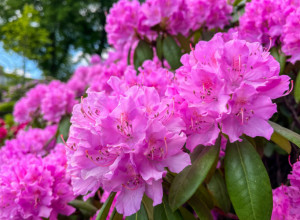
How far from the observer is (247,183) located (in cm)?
69

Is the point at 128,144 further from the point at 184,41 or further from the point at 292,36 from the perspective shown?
the point at 184,41

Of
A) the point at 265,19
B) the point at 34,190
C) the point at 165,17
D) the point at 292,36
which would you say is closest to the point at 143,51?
the point at 165,17

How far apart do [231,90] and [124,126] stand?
0.26 meters

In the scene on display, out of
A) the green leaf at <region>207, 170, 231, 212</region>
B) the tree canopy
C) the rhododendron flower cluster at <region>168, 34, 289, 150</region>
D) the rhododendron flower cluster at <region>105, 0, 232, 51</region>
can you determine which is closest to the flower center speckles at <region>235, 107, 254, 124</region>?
the rhododendron flower cluster at <region>168, 34, 289, 150</region>

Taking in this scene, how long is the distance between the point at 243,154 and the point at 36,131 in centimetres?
154

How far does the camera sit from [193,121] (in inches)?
28.5

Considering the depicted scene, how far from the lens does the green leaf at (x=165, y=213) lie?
2.48 feet

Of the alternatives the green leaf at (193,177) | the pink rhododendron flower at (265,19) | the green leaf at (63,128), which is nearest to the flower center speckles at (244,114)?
the green leaf at (193,177)

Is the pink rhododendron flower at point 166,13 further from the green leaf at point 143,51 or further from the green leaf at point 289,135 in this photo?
the green leaf at point 289,135

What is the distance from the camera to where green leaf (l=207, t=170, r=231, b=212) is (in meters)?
1.01

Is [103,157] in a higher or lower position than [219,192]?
higher

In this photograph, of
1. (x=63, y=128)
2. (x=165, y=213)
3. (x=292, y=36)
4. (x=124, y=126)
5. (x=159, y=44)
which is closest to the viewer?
(x=124, y=126)

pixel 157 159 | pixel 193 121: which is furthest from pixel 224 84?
pixel 157 159

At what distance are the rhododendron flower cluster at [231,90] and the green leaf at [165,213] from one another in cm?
18
